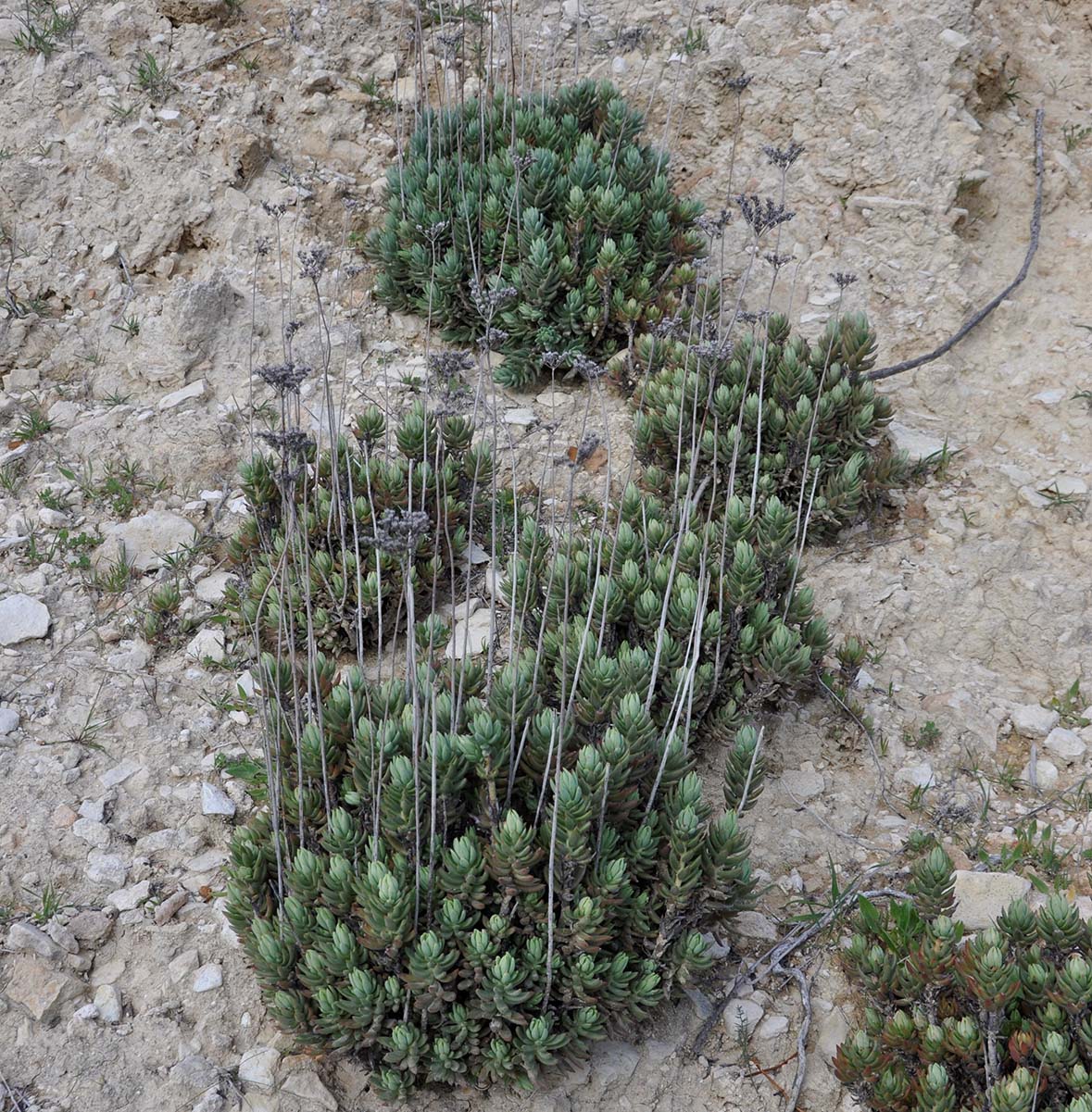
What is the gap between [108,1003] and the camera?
3502 millimetres

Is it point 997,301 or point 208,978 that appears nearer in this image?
point 208,978

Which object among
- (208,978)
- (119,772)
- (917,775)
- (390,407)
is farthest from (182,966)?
(390,407)

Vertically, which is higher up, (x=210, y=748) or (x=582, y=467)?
(x=582, y=467)

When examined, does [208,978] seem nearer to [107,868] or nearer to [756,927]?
[107,868]

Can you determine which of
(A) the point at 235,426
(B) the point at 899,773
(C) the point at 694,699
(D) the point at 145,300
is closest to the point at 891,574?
(B) the point at 899,773

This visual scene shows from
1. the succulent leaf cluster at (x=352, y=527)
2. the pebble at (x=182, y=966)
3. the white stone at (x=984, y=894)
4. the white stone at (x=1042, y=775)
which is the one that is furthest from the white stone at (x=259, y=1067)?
the white stone at (x=1042, y=775)

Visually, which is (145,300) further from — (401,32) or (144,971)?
(144,971)

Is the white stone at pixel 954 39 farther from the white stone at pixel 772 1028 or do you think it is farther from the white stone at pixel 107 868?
the white stone at pixel 107 868

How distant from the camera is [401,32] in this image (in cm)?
799

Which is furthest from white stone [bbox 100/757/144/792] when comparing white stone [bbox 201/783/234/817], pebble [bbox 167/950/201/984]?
pebble [bbox 167/950/201/984]

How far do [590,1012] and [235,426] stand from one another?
13.1 ft

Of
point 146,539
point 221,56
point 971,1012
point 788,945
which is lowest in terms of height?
point 788,945

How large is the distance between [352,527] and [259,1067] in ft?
7.64

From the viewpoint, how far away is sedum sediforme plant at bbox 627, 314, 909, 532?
522cm
